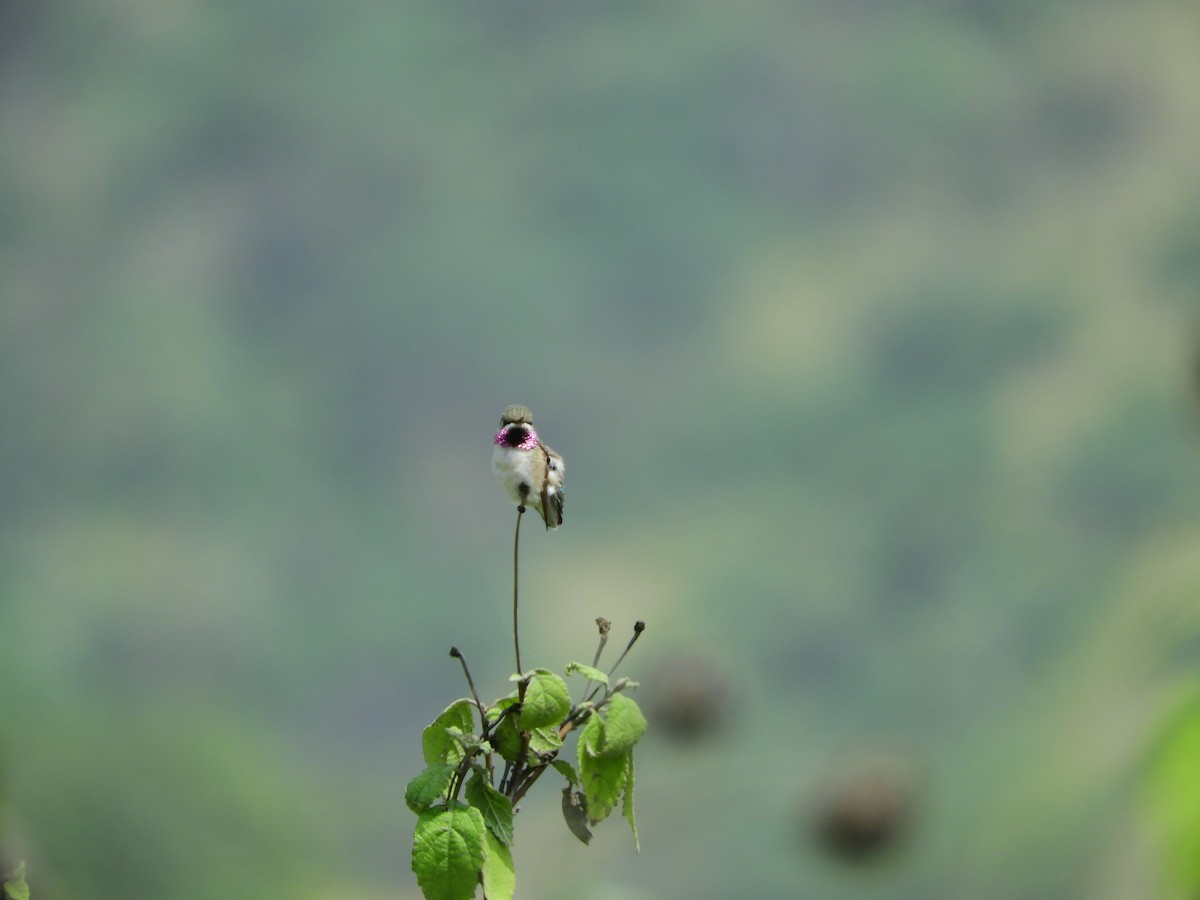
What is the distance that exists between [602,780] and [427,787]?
0.26ft

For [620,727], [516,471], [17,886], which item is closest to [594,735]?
[620,727]

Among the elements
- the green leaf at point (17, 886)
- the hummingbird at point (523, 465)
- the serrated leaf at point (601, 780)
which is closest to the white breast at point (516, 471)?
the hummingbird at point (523, 465)

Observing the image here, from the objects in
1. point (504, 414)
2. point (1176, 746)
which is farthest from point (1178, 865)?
point (504, 414)

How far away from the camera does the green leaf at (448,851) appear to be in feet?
1.58

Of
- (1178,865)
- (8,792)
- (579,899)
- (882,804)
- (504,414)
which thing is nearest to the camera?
(1178,865)

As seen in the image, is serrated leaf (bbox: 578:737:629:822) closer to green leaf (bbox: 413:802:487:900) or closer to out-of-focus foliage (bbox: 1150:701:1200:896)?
green leaf (bbox: 413:802:487:900)

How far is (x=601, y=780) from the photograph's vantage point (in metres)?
0.54

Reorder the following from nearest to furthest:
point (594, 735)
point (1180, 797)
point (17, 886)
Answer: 1. point (1180, 797)
2. point (17, 886)
3. point (594, 735)

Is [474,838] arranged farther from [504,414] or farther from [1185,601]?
[1185,601]

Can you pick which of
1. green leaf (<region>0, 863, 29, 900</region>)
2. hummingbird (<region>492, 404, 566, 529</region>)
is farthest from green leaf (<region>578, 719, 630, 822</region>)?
green leaf (<region>0, 863, 29, 900</region>)

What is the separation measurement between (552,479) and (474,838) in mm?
145

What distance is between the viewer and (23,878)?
16.9 inches

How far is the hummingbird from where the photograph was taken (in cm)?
51

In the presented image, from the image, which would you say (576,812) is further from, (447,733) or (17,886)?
(17,886)
